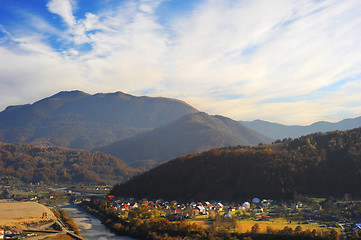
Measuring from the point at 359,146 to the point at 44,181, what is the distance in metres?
130

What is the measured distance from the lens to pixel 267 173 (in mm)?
79125

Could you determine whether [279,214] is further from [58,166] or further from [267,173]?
[58,166]

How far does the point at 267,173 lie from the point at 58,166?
126 meters

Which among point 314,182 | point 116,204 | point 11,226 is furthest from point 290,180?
point 11,226

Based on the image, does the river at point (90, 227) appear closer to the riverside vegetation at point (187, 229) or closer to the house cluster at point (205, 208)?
the riverside vegetation at point (187, 229)

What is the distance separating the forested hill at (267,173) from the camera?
242 ft

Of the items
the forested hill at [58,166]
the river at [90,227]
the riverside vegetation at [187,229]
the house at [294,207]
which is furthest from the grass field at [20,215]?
the forested hill at [58,166]

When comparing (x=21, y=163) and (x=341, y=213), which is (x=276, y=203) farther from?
(x=21, y=163)

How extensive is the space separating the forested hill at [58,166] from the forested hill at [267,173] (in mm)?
72361

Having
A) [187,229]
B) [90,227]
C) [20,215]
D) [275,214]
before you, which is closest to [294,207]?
[275,214]

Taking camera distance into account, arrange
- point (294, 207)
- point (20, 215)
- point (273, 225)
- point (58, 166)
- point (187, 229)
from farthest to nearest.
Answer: point (58, 166)
point (20, 215)
point (294, 207)
point (273, 225)
point (187, 229)

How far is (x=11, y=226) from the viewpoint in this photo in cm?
5272

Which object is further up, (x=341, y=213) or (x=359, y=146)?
(x=359, y=146)

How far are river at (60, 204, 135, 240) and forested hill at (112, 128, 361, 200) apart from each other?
16.1 metres
